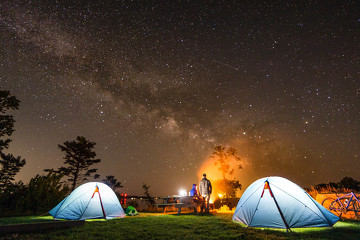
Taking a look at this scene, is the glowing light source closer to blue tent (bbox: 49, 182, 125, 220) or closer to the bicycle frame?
blue tent (bbox: 49, 182, 125, 220)

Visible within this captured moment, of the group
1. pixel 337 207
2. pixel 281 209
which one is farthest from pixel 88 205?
pixel 337 207

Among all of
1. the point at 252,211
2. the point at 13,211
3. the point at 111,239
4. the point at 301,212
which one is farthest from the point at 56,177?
the point at 301,212

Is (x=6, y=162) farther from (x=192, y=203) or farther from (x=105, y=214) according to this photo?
(x=192, y=203)

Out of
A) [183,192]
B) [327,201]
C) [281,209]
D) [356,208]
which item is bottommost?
[356,208]

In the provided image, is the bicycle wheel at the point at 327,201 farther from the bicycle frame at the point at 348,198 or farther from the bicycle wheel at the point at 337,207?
the bicycle frame at the point at 348,198

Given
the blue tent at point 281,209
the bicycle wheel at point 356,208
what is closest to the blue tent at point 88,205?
the blue tent at point 281,209

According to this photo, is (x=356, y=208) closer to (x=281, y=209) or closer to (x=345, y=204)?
(x=345, y=204)

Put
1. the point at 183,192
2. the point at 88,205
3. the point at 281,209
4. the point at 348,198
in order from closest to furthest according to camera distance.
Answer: the point at 281,209 → the point at 88,205 → the point at 348,198 → the point at 183,192

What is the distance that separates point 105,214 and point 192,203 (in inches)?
186

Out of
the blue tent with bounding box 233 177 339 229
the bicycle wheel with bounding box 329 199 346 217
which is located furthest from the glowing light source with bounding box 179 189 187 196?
the blue tent with bounding box 233 177 339 229

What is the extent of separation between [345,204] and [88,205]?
12.1 m

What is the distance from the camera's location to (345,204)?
9.90 meters

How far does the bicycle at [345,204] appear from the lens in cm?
960

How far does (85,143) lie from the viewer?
3059 centimetres
